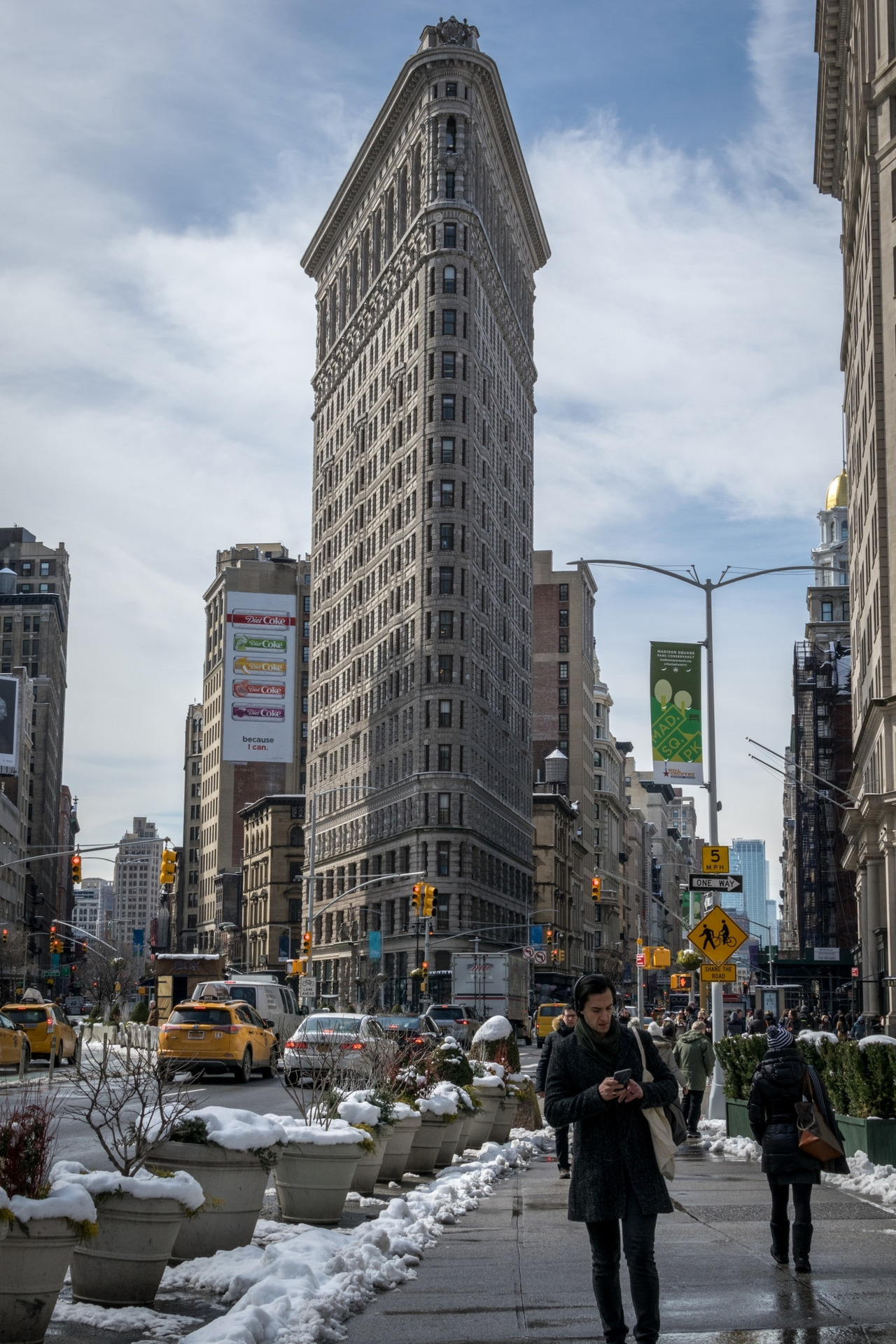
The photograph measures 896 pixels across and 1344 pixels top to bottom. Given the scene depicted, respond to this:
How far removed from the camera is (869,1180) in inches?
624

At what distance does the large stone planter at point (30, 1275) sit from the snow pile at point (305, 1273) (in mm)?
800

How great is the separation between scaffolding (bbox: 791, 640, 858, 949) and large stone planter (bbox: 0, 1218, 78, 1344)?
10380 cm

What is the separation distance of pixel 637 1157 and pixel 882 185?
51970 mm

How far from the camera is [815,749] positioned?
11925cm

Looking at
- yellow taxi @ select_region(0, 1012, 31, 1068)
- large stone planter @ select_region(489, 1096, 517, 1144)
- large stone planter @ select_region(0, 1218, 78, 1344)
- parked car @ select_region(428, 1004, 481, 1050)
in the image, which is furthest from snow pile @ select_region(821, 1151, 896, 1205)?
parked car @ select_region(428, 1004, 481, 1050)

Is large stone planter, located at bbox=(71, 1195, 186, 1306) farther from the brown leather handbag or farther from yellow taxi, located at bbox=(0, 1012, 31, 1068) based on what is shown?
yellow taxi, located at bbox=(0, 1012, 31, 1068)

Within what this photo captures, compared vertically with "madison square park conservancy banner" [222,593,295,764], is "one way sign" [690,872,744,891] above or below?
below

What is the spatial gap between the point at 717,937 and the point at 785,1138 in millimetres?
14358

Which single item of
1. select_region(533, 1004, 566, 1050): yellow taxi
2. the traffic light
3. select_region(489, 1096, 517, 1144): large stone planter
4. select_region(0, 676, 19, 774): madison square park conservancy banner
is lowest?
select_region(533, 1004, 566, 1050): yellow taxi

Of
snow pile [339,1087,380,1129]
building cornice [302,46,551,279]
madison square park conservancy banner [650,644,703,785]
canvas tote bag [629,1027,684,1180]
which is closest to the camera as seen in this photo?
canvas tote bag [629,1027,684,1180]

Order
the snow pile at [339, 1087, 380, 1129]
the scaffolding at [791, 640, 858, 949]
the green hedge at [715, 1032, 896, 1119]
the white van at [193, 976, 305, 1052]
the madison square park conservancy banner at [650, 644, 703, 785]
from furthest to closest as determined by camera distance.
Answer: the scaffolding at [791, 640, 858, 949]
the white van at [193, 976, 305, 1052]
the madison square park conservancy banner at [650, 644, 703, 785]
the green hedge at [715, 1032, 896, 1119]
the snow pile at [339, 1087, 380, 1129]

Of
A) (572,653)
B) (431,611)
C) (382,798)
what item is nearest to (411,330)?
(431,611)

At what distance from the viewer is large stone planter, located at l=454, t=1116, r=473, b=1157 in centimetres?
1845

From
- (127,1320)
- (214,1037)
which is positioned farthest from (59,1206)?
(214,1037)
